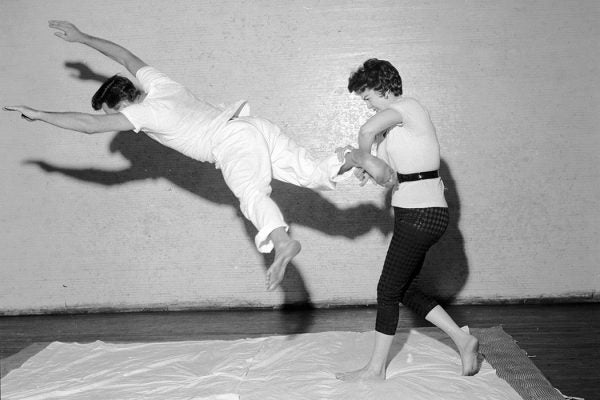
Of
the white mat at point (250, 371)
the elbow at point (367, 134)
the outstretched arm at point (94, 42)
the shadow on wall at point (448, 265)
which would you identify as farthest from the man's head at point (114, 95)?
the shadow on wall at point (448, 265)

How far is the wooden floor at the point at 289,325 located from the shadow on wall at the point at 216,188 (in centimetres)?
44

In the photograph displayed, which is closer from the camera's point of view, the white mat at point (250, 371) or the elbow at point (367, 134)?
the elbow at point (367, 134)

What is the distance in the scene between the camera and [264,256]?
4887 mm

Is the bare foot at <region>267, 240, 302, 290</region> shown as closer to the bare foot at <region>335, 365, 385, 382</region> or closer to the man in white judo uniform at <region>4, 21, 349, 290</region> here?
the man in white judo uniform at <region>4, 21, 349, 290</region>

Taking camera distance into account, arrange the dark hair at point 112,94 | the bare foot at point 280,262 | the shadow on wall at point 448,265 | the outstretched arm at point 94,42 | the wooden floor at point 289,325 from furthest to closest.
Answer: the shadow on wall at point 448,265 → the wooden floor at point 289,325 → the outstretched arm at point 94,42 → the dark hair at point 112,94 → the bare foot at point 280,262

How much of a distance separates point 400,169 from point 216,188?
226 cm

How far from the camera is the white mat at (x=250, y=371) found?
2.99m

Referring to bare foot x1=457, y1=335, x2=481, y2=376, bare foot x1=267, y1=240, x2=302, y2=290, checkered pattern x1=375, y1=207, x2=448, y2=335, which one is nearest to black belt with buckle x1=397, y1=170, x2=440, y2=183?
checkered pattern x1=375, y1=207, x2=448, y2=335

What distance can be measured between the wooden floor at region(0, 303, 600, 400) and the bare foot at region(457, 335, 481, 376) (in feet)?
1.95

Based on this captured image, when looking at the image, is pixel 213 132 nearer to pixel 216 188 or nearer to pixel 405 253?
pixel 405 253

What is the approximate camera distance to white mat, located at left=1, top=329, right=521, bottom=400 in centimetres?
299

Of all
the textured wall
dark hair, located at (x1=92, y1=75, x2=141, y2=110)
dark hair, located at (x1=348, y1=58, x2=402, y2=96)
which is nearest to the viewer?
dark hair, located at (x1=348, y1=58, x2=402, y2=96)

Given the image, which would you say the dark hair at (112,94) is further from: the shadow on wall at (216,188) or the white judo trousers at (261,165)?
the shadow on wall at (216,188)

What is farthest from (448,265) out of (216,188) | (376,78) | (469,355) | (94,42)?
(94,42)
